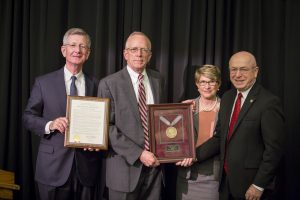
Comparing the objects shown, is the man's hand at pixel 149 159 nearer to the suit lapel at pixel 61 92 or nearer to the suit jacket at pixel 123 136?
the suit jacket at pixel 123 136

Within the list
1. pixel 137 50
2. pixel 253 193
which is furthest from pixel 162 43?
pixel 253 193

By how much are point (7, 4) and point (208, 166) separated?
2221mm

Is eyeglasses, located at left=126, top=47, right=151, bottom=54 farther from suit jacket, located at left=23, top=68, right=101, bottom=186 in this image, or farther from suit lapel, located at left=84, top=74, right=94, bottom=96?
suit jacket, located at left=23, top=68, right=101, bottom=186

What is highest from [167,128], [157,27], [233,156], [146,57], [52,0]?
[52,0]

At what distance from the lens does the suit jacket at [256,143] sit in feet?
7.46

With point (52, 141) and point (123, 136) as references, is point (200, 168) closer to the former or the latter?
point (123, 136)

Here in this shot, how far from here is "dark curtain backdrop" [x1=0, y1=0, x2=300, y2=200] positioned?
3.19 metres

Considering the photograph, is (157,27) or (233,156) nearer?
(233,156)

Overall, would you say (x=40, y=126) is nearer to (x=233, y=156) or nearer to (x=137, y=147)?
(x=137, y=147)

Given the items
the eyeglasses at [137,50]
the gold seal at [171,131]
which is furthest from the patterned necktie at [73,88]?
the gold seal at [171,131]

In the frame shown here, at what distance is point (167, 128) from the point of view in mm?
2477

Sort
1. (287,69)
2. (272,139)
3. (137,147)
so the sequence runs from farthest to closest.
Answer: (287,69) < (137,147) < (272,139)

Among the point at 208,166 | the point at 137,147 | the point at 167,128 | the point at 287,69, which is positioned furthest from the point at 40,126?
the point at 287,69

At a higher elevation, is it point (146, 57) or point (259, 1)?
point (259, 1)
